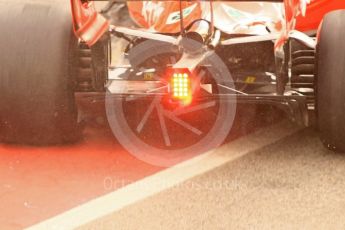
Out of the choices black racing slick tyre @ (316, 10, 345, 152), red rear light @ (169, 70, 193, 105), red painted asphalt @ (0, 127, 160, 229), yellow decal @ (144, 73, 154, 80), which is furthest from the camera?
yellow decal @ (144, 73, 154, 80)

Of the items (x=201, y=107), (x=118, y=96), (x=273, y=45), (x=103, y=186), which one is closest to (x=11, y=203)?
(x=103, y=186)

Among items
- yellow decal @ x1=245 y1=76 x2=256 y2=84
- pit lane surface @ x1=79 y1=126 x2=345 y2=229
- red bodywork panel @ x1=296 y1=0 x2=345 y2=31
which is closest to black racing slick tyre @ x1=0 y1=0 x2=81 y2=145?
pit lane surface @ x1=79 y1=126 x2=345 y2=229

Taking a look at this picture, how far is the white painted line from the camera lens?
3070 mm

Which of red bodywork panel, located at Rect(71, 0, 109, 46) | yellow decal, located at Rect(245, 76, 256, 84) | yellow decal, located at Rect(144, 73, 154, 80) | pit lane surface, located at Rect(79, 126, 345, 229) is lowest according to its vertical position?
pit lane surface, located at Rect(79, 126, 345, 229)

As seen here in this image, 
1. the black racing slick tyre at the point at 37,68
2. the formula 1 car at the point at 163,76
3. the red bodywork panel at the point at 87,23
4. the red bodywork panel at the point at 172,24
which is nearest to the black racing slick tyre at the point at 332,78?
the formula 1 car at the point at 163,76

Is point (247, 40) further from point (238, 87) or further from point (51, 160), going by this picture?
point (51, 160)

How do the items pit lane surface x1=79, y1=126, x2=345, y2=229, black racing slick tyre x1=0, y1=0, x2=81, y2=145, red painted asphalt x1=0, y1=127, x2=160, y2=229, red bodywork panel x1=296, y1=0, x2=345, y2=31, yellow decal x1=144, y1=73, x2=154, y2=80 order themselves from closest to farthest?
pit lane surface x1=79, y1=126, x2=345, y2=229 < red painted asphalt x1=0, y1=127, x2=160, y2=229 < black racing slick tyre x1=0, y1=0, x2=81, y2=145 < yellow decal x1=144, y1=73, x2=154, y2=80 < red bodywork panel x1=296, y1=0, x2=345, y2=31

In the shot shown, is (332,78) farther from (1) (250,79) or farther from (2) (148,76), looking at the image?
(2) (148,76)

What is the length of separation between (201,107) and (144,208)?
35.9 inches

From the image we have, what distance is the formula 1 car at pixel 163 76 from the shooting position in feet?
11.9

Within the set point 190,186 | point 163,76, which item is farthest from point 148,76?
point 190,186

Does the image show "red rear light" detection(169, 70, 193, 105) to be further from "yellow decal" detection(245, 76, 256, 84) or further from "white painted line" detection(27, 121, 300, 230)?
"yellow decal" detection(245, 76, 256, 84)

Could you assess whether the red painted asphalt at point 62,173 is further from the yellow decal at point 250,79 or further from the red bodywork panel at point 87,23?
the red bodywork panel at point 87,23

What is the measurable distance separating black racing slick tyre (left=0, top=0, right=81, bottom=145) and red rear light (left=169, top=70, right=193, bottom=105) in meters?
0.57
